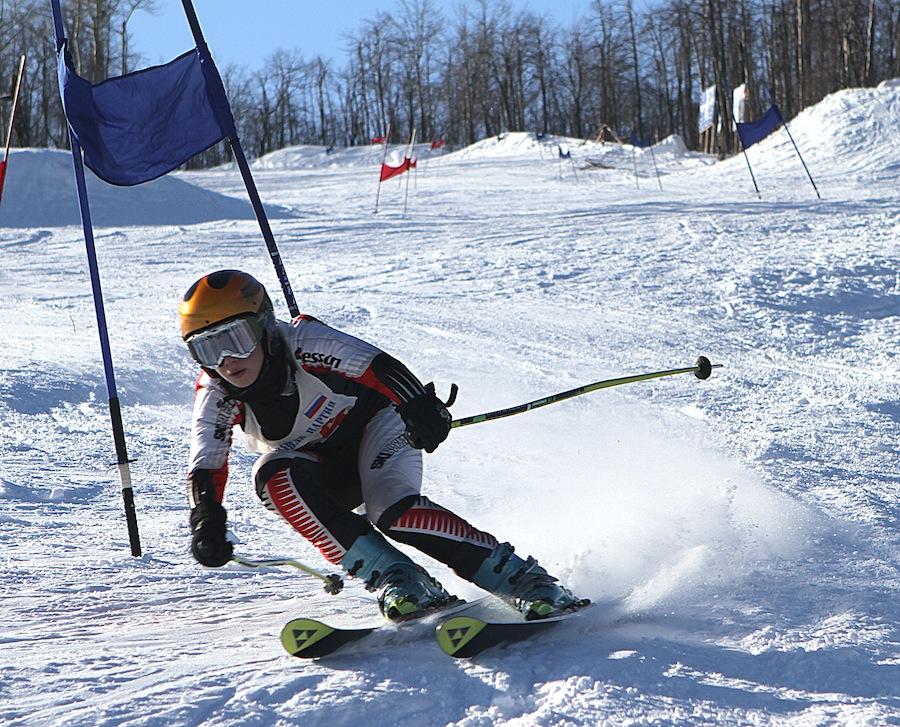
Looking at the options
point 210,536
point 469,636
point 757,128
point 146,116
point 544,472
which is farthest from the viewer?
point 757,128

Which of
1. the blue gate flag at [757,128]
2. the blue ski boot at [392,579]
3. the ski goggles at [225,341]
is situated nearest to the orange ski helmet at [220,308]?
the ski goggles at [225,341]

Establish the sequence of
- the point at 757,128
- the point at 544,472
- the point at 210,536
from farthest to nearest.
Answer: the point at 757,128
the point at 544,472
the point at 210,536

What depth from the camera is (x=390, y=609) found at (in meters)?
2.72

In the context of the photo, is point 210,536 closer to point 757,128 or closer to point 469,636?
point 469,636

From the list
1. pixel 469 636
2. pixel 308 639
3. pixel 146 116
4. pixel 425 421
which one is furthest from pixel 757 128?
pixel 308 639

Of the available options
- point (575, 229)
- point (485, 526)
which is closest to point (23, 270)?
point (575, 229)

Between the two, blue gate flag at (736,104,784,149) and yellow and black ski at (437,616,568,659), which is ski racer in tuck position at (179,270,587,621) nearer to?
yellow and black ski at (437,616,568,659)

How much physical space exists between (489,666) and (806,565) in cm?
143

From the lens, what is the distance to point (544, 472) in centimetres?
506

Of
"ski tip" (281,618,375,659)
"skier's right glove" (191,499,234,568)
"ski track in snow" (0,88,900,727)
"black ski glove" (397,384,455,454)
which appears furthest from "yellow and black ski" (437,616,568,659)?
"skier's right glove" (191,499,234,568)

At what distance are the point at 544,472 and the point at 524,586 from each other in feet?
7.47

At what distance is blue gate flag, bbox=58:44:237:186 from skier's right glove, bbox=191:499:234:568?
214cm

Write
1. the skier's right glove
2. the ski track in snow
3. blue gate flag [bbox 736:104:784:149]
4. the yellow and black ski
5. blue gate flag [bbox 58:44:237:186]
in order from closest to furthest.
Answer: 1. the ski track in snow
2. the yellow and black ski
3. the skier's right glove
4. blue gate flag [bbox 58:44:237:186]
5. blue gate flag [bbox 736:104:784:149]

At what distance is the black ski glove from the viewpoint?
112 inches
